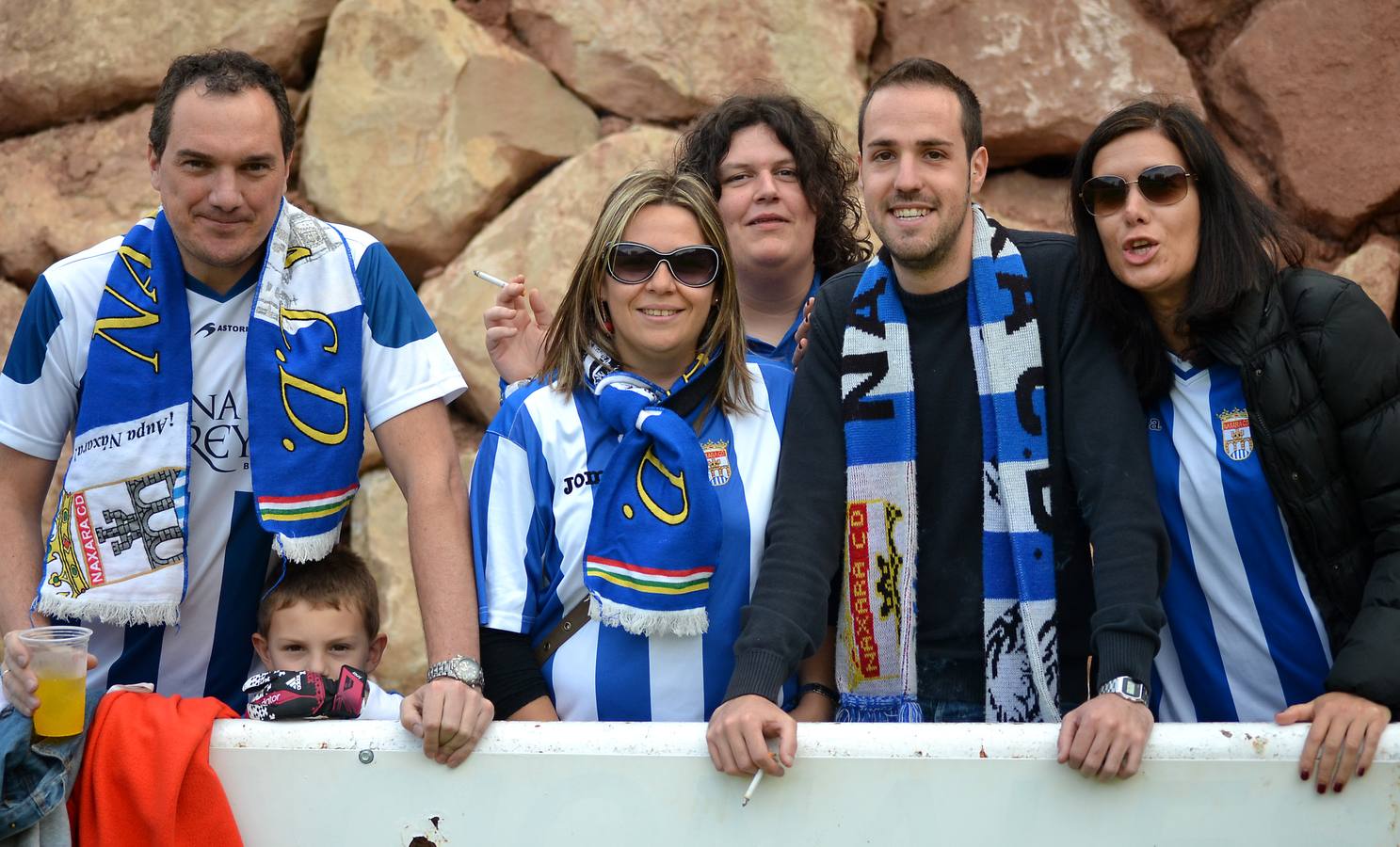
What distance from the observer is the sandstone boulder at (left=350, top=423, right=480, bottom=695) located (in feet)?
12.8

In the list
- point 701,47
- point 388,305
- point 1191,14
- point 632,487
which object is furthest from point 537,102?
point 632,487

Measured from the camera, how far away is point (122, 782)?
1993 millimetres

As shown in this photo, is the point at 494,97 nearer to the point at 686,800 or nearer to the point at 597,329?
the point at 597,329

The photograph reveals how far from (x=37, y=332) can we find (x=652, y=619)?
116 centimetres

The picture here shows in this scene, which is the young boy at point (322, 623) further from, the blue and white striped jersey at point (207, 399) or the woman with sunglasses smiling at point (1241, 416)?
the woman with sunglasses smiling at point (1241, 416)

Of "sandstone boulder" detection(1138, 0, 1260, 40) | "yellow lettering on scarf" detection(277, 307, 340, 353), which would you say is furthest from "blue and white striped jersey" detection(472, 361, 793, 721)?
"sandstone boulder" detection(1138, 0, 1260, 40)

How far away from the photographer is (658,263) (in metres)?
2.32

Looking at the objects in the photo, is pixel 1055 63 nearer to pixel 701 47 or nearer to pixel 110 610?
pixel 701 47

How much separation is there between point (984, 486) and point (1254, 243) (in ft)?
1.81

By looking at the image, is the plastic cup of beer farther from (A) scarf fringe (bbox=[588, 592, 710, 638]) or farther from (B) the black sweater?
(B) the black sweater

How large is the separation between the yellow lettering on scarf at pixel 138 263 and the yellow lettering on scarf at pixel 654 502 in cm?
Result: 89

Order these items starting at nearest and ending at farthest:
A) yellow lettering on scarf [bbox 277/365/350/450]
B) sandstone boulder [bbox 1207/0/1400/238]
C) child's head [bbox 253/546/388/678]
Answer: yellow lettering on scarf [bbox 277/365/350/450] → child's head [bbox 253/546/388/678] → sandstone boulder [bbox 1207/0/1400/238]

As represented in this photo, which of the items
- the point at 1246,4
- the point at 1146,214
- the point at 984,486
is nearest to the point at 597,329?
the point at 984,486

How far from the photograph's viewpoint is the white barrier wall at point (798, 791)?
1.93 metres
